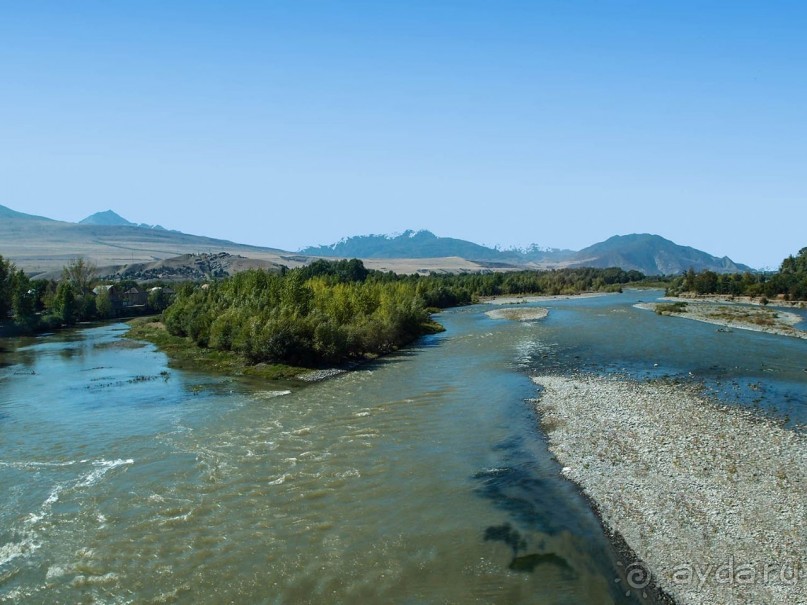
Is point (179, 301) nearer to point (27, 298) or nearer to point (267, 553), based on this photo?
point (27, 298)

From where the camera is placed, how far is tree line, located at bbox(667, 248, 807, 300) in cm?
10025

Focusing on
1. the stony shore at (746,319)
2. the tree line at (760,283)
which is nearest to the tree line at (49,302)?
the stony shore at (746,319)

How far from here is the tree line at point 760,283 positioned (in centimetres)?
10025

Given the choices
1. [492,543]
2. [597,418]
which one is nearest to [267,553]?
[492,543]

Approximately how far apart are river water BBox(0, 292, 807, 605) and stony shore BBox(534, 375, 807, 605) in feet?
3.85

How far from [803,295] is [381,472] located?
101 m

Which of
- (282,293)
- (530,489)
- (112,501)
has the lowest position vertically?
(112,501)

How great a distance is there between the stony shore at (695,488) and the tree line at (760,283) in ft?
284

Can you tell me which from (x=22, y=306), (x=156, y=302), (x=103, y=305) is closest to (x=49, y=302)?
(x=103, y=305)

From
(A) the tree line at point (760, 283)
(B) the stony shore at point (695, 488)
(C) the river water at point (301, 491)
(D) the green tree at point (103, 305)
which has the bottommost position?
(D) the green tree at point (103, 305)

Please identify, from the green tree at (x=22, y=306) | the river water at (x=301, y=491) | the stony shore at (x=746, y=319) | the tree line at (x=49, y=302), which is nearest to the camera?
the river water at (x=301, y=491)

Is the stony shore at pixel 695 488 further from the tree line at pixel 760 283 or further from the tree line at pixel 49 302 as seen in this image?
the tree line at pixel 760 283

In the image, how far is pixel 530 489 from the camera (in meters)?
19.9

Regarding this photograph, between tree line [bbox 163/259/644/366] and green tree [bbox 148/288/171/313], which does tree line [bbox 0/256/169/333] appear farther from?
tree line [bbox 163/259/644/366]
